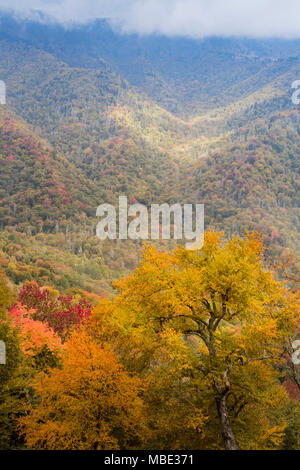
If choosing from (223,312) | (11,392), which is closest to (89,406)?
(11,392)

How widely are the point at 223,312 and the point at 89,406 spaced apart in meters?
7.54

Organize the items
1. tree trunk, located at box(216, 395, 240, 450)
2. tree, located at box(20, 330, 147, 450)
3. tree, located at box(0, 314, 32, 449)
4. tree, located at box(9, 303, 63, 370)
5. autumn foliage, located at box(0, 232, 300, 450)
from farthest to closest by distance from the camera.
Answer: tree, located at box(9, 303, 63, 370), tree, located at box(0, 314, 32, 449), autumn foliage, located at box(0, 232, 300, 450), tree, located at box(20, 330, 147, 450), tree trunk, located at box(216, 395, 240, 450)

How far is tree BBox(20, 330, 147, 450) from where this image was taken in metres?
13.6

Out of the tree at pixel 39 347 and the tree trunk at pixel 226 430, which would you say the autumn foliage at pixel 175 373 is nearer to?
the tree trunk at pixel 226 430

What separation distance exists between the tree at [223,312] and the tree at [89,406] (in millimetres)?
2688

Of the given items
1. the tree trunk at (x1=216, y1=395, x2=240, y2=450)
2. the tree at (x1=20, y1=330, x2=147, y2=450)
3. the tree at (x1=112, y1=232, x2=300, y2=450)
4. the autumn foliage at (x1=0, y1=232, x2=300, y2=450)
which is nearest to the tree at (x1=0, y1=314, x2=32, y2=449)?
the autumn foliage at (x1=0, y1=232, x2=300, y2=450)

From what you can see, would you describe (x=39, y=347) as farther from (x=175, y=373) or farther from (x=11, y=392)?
(x=175, y=373)

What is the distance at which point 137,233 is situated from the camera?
462 feet

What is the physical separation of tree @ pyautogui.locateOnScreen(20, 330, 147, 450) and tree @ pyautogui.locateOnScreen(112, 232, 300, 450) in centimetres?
269

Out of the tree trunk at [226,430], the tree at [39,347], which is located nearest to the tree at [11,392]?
the tree at [39,347]

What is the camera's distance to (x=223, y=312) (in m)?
15.5

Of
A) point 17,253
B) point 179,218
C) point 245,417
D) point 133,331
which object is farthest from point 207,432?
point 179,218

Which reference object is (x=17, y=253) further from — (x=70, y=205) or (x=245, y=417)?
(x=70, y=205)

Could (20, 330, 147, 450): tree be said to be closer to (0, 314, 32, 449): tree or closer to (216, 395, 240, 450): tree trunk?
(0, 314, 32, 449): tree
